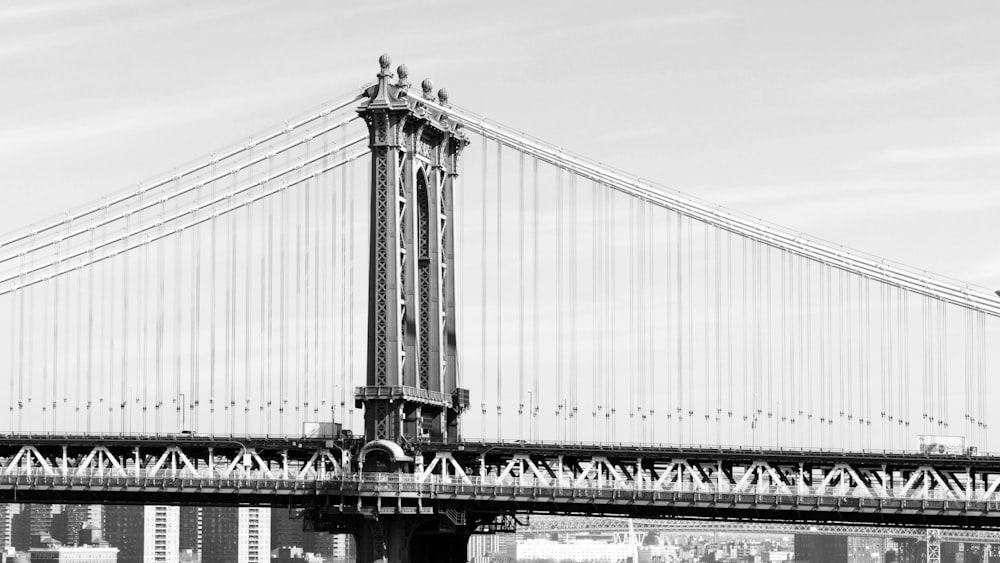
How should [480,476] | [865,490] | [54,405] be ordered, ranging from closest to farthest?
[865,490] < [480,476] < [54,405]

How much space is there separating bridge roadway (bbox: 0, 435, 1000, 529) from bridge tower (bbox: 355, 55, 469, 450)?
3.42 meters

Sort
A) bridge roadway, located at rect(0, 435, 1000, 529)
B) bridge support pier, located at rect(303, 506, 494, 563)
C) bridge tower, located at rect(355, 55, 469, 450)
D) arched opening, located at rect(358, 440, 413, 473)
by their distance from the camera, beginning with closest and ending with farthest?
bridge roadway, located at rect(0, 435, 1000, 529), arched opening, located at rect(358, 440, 413, 473), bridge support pier, located at rect(303, 506, 494, 563), bridge tower, located at rect(355, 55, 469, 450)

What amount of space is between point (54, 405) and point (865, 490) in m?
56.2

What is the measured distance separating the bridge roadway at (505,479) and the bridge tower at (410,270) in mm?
3418

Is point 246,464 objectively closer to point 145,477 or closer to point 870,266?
point 145,477

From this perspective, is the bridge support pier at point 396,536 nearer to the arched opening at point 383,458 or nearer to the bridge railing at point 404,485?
the bridge railing at point 404,485

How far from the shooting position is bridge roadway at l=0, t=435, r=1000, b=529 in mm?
125438

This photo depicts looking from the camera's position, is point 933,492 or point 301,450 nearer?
point 933,492

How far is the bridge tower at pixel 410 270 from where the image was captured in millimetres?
136000

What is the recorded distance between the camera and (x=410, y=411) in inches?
5384

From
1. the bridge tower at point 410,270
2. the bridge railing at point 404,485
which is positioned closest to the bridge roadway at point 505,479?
the bridge railing at point 404,485

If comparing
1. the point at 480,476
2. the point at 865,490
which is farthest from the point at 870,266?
the point at 480,476

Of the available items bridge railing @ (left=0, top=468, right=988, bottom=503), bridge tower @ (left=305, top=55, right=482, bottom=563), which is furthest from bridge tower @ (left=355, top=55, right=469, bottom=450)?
bridge railing @ (left=0, top=468, right=988, bottom=503)

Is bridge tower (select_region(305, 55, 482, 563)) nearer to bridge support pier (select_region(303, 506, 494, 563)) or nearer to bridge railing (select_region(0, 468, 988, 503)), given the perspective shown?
bridge support pier (select_region(303, 506, 494, 563))
